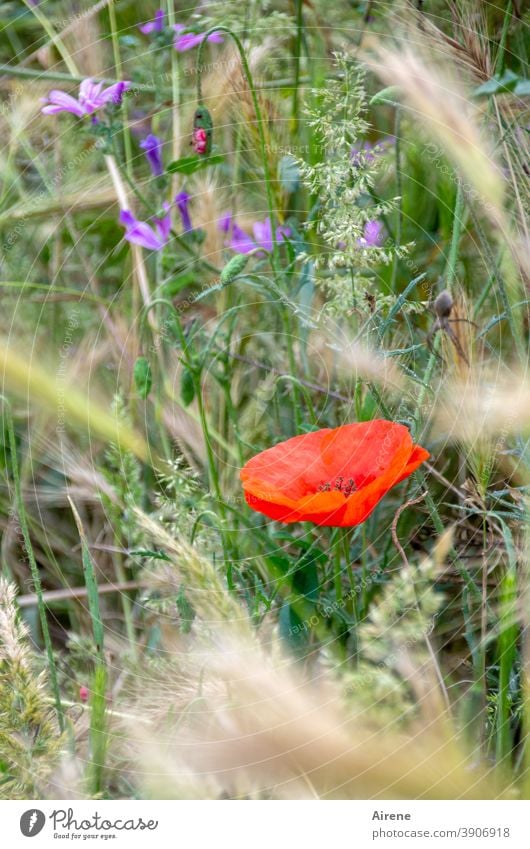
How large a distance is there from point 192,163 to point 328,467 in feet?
0.72

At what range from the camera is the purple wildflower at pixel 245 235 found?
65 cm

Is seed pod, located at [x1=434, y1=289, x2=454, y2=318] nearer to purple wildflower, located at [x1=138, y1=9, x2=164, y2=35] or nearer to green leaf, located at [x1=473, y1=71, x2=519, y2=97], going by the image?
Answer: green leaf, located at [x1=473, y1=71, x2=519, y2=97]

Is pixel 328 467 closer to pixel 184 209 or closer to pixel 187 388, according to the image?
pixel 187 388

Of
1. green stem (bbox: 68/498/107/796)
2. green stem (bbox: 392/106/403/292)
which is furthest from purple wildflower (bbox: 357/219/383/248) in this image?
green stem (bbox: 68/498/107/796)

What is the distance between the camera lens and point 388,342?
0.60m

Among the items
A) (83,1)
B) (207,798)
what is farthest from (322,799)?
(83,1)

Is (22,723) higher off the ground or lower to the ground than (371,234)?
lower

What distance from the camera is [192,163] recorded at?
2.01ft

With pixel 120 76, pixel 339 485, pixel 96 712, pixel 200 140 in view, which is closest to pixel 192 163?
pixel 200 140

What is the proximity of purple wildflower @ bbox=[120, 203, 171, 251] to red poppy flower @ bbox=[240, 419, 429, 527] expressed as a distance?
0.19 m

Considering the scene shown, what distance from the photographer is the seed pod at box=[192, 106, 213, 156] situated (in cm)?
59

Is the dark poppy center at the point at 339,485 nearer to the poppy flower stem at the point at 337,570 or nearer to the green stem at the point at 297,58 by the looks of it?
the poppy flower stem at the point at 337,570
